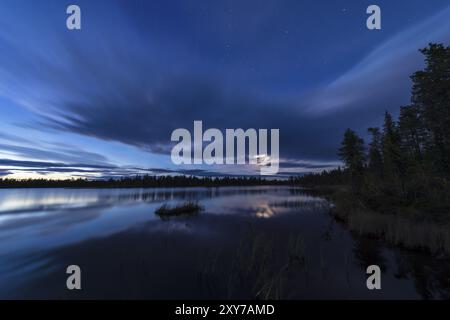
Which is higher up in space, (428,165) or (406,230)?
(428,165)

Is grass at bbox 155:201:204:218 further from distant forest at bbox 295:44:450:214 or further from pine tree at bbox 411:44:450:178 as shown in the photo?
pine tree at bbox 411:44:450:178

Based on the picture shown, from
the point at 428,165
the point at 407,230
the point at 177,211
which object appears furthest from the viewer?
the point at 177,211

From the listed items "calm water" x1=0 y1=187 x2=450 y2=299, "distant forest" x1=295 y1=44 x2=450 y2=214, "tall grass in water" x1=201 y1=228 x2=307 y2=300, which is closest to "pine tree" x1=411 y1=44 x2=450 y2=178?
"distant forest" x1=295 y1=44 x2=450 y2=214

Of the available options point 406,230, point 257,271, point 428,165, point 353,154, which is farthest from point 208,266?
point 353,154

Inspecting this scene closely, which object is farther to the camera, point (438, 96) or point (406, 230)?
point (438, 96)

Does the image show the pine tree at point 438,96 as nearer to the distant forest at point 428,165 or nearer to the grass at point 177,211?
the distant forest at point 428,165

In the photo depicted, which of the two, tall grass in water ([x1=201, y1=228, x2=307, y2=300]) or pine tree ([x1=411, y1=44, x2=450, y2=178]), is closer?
tall grass in water ([x1=201, y1=228, x2=307, y2=300])

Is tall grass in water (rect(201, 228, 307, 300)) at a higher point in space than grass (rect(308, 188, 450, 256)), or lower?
lower

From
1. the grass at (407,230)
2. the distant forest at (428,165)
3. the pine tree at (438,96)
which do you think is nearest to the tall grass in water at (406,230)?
the grass at (407,230)

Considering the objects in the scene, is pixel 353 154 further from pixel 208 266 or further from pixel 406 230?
pixel 208 266
